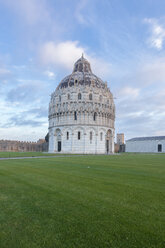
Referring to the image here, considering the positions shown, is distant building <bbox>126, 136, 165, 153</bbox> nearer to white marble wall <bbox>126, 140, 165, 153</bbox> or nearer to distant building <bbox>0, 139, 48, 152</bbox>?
white marble wall <bbox>126, 140, 165, 153</bbox>

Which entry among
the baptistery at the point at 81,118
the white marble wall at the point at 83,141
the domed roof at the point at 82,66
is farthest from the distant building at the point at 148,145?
the domed roof at the point at 82,66

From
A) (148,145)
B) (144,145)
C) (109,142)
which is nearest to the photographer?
(109,142)

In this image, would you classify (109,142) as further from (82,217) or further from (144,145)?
(82,217)

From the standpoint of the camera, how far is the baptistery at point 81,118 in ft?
190

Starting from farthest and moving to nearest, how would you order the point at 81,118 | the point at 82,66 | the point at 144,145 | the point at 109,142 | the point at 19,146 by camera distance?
1. the point at 144,145
2. the point at 82,66
3. the point at 19,146
4. the point at 109,142
5. the point at 81,118

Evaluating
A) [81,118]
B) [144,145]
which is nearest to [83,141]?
[81,118]

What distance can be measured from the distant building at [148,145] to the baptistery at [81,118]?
2175cm

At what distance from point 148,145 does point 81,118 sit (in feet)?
118

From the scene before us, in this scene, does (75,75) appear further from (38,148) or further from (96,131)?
(38,148)

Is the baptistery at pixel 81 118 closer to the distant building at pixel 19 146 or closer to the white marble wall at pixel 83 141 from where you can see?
the white marble wall at pixel 83 141

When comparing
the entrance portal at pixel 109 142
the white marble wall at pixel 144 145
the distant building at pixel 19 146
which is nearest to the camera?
the entrance portal at pixel 109 142

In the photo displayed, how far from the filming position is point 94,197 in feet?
20.5

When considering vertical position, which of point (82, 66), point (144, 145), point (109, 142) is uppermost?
point (82, 66)

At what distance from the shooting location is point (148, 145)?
77000 mm
